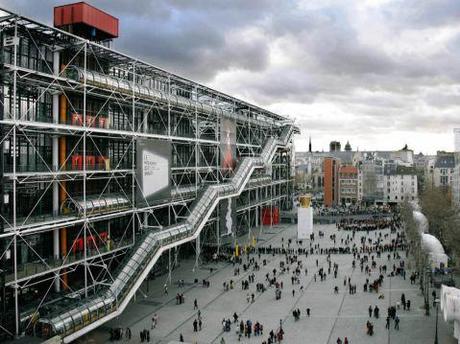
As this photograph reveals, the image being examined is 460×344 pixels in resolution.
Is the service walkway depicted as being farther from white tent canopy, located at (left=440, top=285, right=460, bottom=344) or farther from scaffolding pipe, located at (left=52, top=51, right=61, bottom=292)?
scaffolding pipe, located at (left=52, top=51, right=61, bottom=292)

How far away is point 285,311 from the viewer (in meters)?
27.4

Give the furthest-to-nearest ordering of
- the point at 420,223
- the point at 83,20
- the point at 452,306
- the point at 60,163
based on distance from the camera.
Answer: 1. the point at 420,223
2. the point at 83,20
3. the point at 60,163
4. the point at 452,306

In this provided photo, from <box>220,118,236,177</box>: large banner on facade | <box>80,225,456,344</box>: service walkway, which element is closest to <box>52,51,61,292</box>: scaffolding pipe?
<box>80,225,456,344</box>: service walkway

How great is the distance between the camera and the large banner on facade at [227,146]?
4262 cm

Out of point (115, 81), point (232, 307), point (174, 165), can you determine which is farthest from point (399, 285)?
point (115, 81)

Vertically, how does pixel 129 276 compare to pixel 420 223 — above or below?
below

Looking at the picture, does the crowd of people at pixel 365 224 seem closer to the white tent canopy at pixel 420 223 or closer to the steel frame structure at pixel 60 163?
the white tent canopy at pixel 420 223

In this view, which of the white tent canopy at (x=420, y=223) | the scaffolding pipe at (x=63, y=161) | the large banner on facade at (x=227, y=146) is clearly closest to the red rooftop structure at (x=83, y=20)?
the scaffolding pipe at (x=63, y=161)

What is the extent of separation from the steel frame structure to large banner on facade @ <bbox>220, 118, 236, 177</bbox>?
808cm

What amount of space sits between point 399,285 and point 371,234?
23.4 meters

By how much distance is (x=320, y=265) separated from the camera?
39.2m

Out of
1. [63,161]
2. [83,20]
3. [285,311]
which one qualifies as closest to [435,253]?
[285,311]

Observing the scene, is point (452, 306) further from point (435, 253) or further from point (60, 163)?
point (60, 163)

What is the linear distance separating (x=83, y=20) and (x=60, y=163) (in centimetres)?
898
